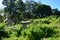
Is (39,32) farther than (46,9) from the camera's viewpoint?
No

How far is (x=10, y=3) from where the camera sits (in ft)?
118

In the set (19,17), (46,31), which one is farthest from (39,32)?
(19,17)

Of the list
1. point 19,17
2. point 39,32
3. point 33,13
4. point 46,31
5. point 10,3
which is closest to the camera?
point 39,32

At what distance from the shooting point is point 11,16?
1329 inches

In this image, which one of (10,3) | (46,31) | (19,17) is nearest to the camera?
(46,31)

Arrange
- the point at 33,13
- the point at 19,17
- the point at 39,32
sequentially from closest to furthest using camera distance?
the point at 39,32 → the point at 19,17 → the point at 33,13

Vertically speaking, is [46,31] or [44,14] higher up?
[46,31]

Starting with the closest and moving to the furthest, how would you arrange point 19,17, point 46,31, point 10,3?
point 46,31
point 19,17
point 10,3

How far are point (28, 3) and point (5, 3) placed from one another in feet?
18.2

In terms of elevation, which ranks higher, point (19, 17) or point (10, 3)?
point (10, 3)

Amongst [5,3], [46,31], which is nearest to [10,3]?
[5,3]

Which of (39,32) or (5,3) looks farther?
(5,3)

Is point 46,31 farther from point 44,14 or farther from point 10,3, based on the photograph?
point 44,14

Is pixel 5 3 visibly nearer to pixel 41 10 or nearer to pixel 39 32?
pixel 41 10
